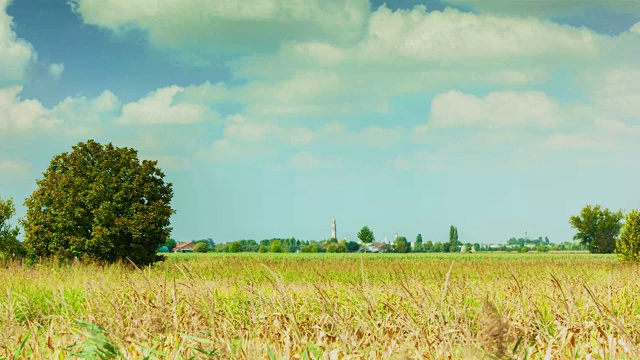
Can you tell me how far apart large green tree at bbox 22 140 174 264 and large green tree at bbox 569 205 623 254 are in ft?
208

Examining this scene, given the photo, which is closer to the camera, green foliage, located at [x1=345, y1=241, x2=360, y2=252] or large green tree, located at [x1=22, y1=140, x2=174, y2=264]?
large green tree, located at [x1=22, y1=140, x2=174, y2=264]

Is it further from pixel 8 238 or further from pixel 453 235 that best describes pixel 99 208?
pixel 453 235

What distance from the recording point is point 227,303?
11.1 meters

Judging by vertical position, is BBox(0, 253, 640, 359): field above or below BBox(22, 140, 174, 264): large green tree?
below

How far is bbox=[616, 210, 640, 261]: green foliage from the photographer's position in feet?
114

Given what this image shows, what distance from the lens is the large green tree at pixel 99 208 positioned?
22391 millimetres

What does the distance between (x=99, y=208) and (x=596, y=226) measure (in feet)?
221

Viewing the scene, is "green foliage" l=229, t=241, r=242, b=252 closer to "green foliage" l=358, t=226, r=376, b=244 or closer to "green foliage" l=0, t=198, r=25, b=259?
"green foliage" l=358, t=226, r=376, b=244

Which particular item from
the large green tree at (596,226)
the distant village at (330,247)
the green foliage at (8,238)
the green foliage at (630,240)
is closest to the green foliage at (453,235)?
the distant village at (330,247)

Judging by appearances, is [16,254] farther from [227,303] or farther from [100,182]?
[227,303]

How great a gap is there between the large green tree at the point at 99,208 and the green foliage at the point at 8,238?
7.29 ft

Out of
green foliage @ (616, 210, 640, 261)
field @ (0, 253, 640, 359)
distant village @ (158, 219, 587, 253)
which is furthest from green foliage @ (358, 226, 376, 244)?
field @ (0, 253, 640, 359)

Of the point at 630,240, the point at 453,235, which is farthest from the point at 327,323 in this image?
the point at 453,235

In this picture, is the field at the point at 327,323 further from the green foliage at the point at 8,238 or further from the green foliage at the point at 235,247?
the green foliage at the point at 235,247
